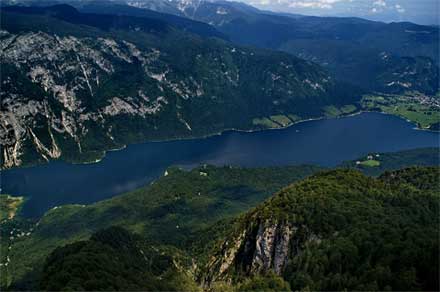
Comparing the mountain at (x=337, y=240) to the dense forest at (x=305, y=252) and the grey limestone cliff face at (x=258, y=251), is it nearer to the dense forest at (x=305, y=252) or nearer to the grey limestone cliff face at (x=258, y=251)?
the grey limestone cliff face at (x=258, y=251)

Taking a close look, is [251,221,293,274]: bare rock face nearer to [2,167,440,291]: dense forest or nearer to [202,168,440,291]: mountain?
[202,168,440,291]: mountain

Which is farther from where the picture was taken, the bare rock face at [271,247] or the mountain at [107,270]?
the bare rock face at [271,247]

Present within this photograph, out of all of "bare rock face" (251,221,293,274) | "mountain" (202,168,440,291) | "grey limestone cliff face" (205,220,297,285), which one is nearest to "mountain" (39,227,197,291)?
"grey limestone cliff face" (205,220,297,285)

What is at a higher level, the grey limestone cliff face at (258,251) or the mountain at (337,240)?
the mountain at (337,240)

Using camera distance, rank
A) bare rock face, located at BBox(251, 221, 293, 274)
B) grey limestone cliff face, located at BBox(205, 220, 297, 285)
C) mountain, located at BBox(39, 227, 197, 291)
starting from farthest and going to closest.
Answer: grey limestone cliff face, located at BBox(205, 220, 297, 285) < bare rock face, located at BBox(251, 221, 293, 274) < mountain, located at BBox(39, 227, 197, 291)

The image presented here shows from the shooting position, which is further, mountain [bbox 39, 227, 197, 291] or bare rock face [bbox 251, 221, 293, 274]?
bare rock face [bbox 251, 221, 293, 274]

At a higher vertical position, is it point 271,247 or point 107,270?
point 271,247

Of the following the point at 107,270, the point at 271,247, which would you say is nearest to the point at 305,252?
the point at 271,247

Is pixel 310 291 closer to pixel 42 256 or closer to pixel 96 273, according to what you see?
pixel 96 273

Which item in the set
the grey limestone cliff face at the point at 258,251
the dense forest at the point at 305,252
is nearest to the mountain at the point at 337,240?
the grey limestone cliff face at the point at 258,251

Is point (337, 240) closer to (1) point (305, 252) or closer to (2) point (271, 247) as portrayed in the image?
(1) point (305, 252)
